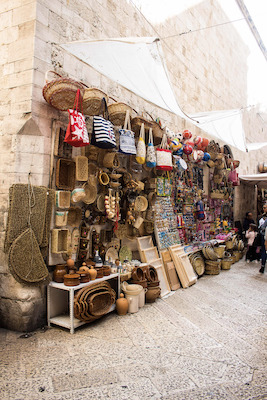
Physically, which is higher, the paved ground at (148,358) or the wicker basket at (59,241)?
the wicker basket at (59,241)

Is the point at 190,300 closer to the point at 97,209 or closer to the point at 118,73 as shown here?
the point at 97,209

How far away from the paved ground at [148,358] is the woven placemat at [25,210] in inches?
40.8

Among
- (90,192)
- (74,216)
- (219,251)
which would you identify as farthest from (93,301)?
(219,251)

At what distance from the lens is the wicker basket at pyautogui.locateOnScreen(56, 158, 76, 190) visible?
11.2 ft

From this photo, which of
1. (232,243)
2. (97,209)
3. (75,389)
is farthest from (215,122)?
(75,389)

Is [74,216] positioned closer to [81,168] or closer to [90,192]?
[90,192]

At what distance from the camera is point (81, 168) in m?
3.56

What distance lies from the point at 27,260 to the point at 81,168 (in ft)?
4.02

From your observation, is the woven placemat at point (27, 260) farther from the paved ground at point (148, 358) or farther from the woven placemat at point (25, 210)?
the paved ground at point (148, 358)

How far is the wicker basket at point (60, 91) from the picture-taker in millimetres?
3029

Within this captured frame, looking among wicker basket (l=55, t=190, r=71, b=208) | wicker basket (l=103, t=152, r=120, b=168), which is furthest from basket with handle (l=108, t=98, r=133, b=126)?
wicker basket (l=55, t=190, r=71, b=208)

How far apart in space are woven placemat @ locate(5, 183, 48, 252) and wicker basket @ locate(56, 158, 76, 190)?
12.2 inches

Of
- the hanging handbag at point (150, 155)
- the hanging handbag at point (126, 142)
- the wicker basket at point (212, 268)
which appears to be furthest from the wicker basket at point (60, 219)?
the wicker basket at point (212, 268)

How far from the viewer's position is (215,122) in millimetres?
6062
